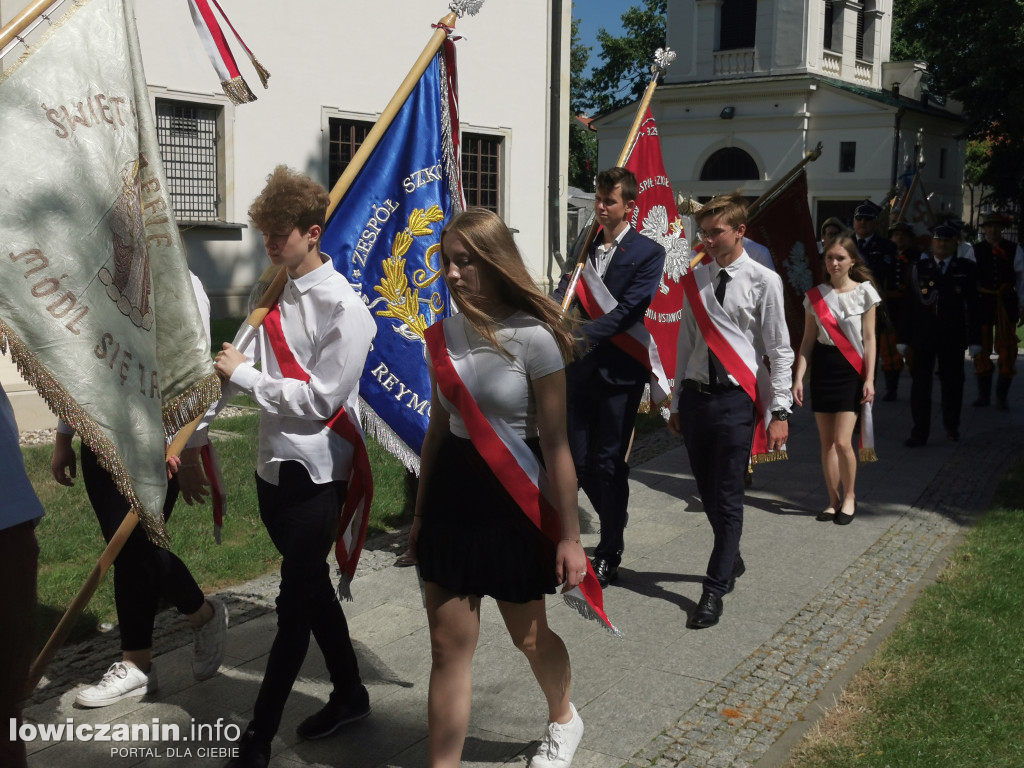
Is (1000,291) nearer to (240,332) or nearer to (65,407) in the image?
(240,332)

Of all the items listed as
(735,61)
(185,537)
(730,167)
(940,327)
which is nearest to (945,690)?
(185,537)

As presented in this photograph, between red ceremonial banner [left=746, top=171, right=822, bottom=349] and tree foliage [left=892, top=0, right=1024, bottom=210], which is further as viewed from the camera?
tree foliage [left=892, top=0, right=1024, bottom=210]

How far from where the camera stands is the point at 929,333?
33.3 feet

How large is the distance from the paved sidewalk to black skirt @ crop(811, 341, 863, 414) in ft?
2.61

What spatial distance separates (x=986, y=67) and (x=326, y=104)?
55.9 ft

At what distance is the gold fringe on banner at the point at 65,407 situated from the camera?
2.44 m

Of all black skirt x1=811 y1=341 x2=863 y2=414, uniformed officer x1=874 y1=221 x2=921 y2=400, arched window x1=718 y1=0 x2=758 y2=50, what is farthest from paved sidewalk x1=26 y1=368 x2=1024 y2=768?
arched window x1=718 y1=0 x2=758 y2=50

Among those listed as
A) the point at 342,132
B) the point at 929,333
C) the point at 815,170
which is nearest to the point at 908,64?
the point at 815,170

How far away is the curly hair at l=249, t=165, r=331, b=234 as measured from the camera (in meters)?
3.65

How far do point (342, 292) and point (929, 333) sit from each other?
307 inches

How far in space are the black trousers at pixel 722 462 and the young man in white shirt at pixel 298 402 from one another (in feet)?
A: 7.39

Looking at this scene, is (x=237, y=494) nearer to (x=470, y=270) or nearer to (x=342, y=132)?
(x=470, y=270)

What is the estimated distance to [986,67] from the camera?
26562 millimetres

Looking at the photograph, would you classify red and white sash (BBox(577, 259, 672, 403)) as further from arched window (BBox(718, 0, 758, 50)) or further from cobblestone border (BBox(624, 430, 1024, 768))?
arched window (BBox(718, 0, 758, 50))
